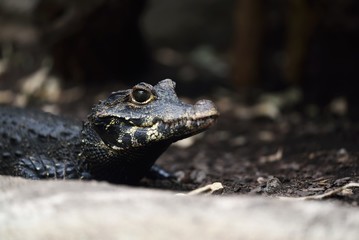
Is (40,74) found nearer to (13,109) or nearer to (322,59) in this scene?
(13,109)

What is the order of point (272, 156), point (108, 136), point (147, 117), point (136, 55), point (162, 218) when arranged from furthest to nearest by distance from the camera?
point (136, 55), point (272, 156), point (108, 136), point (147, 117), point (162, 218)

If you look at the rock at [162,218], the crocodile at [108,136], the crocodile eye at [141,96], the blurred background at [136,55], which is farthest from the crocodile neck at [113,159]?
the blurred background at [136,55]

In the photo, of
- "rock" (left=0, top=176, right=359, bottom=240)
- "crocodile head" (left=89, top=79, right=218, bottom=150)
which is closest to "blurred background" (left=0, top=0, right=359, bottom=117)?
"crocodile head" (left=89, top=79, right=218, bottom=150)

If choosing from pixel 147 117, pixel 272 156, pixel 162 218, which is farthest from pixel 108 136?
pixel 272 156

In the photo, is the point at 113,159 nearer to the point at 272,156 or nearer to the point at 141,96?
the point at 141,96

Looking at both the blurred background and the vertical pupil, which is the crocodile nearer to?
the vertical pupil

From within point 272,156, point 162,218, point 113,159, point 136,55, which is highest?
point 136,55

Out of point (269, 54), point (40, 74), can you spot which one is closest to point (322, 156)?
point (40, 74)
